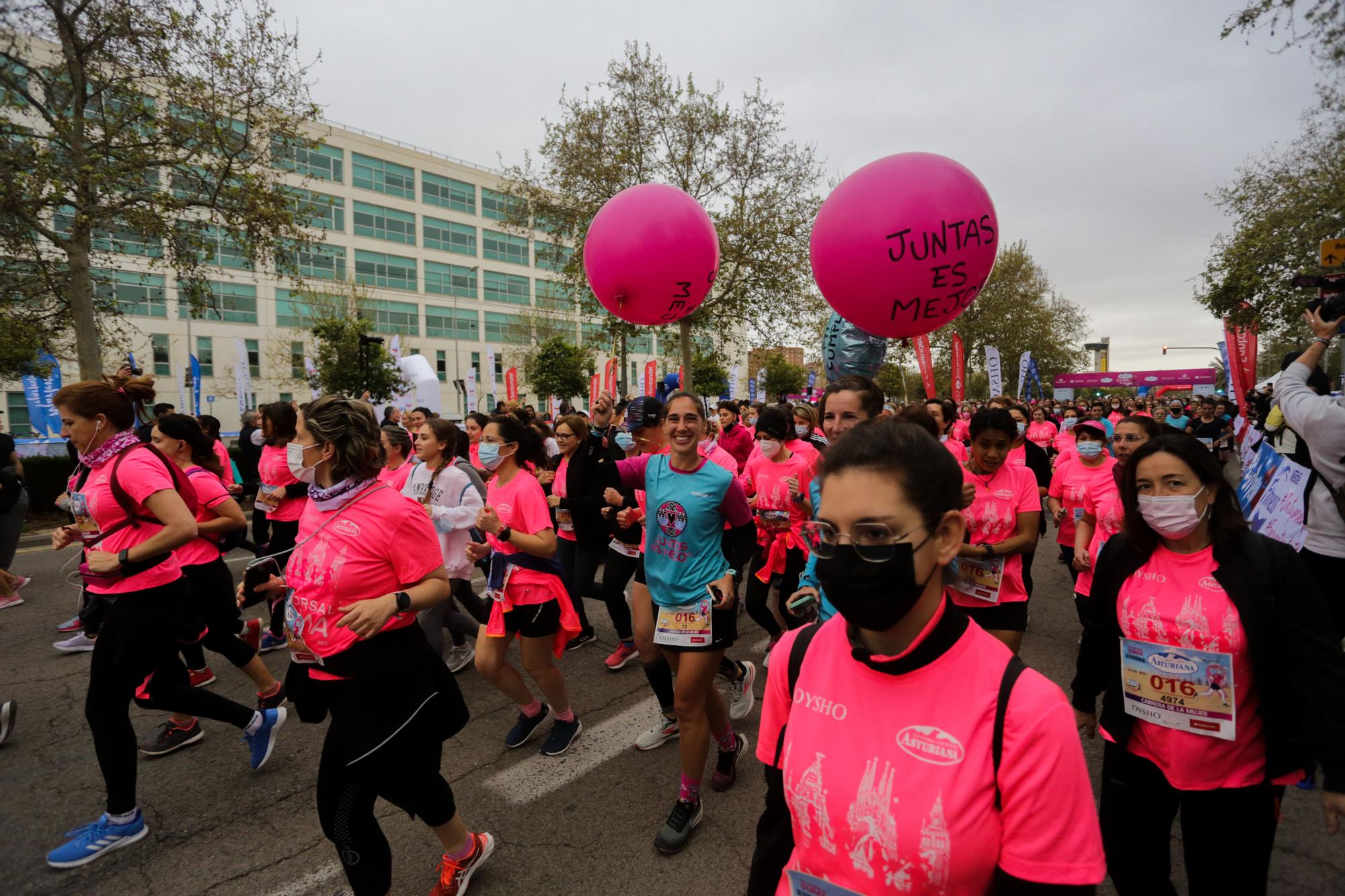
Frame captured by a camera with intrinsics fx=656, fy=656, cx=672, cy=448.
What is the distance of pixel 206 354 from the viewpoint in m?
36.7

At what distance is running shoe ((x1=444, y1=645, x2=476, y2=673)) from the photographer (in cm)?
512

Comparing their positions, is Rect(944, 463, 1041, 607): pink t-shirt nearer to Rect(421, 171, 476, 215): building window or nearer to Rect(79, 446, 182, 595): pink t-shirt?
Rect(79, 446, 182, 595): pink t-shirt

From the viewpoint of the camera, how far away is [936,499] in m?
1.20

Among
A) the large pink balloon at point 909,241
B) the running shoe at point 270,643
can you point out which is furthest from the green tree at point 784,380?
the large pink balloon at point 909,241

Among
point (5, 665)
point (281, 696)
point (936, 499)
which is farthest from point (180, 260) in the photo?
point (936, 499)

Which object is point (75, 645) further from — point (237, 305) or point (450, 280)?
point (450, 280)

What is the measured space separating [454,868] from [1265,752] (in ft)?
9.15

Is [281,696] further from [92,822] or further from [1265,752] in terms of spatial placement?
[1265,752]

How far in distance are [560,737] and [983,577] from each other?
2.51m

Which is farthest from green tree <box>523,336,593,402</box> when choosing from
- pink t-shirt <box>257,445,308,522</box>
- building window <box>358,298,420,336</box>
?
pink t-shirt <box>257,445,308,522</box>

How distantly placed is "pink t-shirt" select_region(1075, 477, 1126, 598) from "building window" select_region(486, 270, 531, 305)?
47343mm

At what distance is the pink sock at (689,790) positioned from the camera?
3.01 metres

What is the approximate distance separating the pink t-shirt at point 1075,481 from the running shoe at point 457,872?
180 inches

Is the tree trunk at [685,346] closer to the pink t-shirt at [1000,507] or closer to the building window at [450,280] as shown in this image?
the pink t-shirt at [1000,507]
